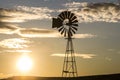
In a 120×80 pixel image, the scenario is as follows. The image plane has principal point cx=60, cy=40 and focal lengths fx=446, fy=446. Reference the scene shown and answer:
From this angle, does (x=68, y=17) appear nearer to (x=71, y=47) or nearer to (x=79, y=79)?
(x=71, y=47)

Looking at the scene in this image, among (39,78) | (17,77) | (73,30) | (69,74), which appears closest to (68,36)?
(73,30)

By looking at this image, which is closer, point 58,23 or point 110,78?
point 110,78

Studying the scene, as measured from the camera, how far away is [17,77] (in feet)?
206

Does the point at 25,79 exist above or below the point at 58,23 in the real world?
below

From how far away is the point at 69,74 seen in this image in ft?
172

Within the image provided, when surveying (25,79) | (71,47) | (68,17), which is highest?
(68,17)

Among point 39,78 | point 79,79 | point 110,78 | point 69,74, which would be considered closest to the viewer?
point 110,78

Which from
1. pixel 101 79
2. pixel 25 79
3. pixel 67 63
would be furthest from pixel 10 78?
pixel 101 79

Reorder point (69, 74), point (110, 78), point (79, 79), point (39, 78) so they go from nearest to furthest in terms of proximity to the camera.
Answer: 1. point (110, 78)
2. point (79, 79)
3. point (69, 74)
4. point (39, 78)

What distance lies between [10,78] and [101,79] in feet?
58.0

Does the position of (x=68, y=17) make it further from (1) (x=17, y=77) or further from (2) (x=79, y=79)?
(1) (x=17, y=77)

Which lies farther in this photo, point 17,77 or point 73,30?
point 17,77

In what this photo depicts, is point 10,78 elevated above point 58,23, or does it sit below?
below

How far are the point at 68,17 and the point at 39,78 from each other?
1023cm
